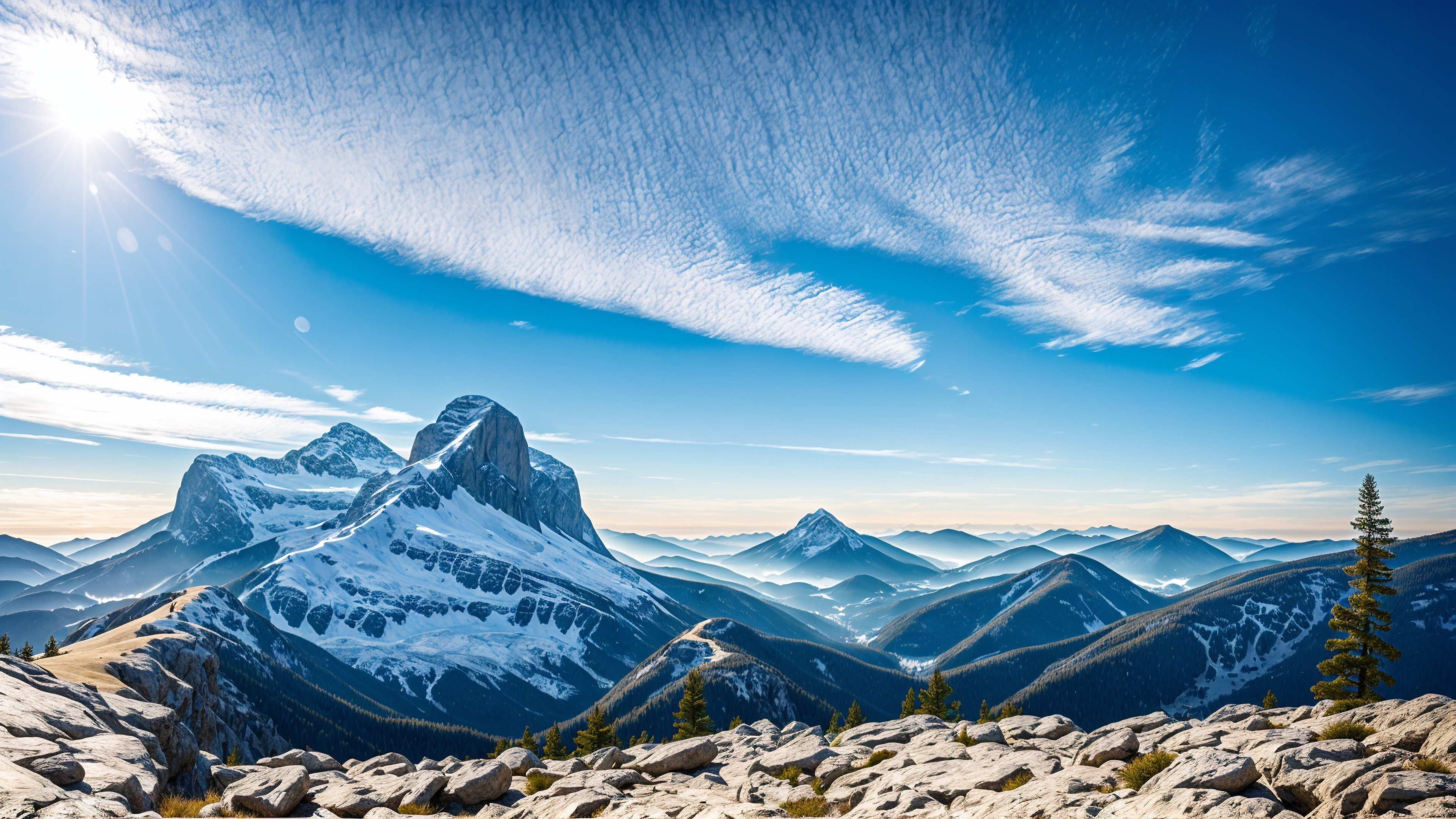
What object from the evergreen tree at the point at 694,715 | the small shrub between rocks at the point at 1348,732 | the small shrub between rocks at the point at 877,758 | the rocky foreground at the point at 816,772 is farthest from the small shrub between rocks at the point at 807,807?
the evergreen tree at the point at 694,715

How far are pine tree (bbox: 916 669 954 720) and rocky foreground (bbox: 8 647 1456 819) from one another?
6219 centimetres

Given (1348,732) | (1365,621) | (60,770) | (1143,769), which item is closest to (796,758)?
(1143,769)

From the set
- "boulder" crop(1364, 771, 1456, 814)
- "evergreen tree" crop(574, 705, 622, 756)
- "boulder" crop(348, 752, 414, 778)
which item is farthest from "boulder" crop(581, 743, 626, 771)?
"evergreen tree" crop(574, 705, 622, 756)

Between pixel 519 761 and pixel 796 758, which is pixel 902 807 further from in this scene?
pixel 519 761

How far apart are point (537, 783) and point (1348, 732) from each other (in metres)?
31.4

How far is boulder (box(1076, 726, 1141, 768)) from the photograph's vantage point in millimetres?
24922

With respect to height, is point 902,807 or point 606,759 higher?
point 902,807

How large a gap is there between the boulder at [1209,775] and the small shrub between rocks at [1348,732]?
5.92m

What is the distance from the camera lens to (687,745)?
114 feet

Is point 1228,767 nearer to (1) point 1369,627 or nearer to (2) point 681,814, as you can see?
(2) point 681,814

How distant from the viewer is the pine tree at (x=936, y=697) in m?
95.9

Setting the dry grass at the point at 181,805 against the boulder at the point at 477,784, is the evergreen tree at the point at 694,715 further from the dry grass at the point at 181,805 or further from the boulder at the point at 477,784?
the dry grass at the point at 181,805

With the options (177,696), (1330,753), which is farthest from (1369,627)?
(177,696)

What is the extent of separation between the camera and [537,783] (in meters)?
29.7
